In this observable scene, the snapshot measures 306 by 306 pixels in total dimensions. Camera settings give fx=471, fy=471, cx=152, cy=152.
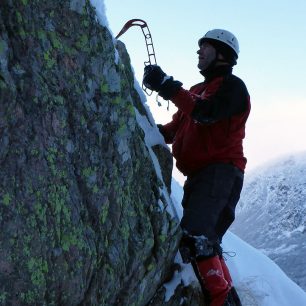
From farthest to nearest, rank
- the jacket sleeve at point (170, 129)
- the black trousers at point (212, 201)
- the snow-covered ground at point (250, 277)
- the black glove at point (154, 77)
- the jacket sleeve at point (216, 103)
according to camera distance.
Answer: the jacket sleeve at point (170, 129), the snow-covered ground at point (250, 277), the black trousers at point (212, 201), the black glove at point (154, 77), the jacket sleeve at point (216, 103)

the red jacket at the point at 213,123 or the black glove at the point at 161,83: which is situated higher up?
the black glove at the point at 161,83

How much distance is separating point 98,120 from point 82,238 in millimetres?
1038

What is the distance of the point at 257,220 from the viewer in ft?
426

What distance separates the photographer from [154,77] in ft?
17.3

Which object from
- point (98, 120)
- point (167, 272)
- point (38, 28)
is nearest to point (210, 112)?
point (98, 120)

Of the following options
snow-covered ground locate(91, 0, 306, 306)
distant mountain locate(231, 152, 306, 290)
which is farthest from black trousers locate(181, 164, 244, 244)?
distant mountain locate(231, 152, 306, 290)

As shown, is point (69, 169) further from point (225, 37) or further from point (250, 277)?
point (250, 277)

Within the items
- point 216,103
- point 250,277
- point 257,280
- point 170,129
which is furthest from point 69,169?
point 257,280

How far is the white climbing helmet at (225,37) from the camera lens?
586cm

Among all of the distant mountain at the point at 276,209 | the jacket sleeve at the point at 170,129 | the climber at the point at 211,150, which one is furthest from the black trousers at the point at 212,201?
the distant mountain at the point at 276,209

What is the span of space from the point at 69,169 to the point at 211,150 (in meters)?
2.24

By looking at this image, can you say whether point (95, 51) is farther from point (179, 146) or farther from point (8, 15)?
point (179, 146)

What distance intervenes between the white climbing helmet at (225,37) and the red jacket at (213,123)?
0.99 feet

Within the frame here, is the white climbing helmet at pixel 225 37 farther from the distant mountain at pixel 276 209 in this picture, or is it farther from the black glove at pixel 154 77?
the distant mountain at pixel 276 209
